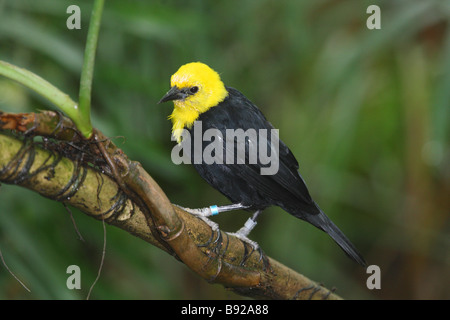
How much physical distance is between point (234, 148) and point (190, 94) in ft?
0.98

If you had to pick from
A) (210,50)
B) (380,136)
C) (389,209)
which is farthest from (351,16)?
(389,209)

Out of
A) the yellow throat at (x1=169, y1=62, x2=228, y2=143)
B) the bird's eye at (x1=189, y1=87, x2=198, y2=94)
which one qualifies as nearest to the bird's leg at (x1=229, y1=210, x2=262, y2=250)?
the yellow throat at (x1=169, y1=62, x2=228, y2=143)

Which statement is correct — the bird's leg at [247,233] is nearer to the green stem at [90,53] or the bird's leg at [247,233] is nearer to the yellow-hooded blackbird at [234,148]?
the yellow-hooded blackbird at [234,148]

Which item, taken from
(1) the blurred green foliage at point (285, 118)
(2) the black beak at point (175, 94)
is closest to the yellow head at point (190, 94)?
(2) the black beak at point (175, 94)

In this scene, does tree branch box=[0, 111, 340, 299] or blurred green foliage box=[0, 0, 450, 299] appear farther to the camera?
blurred green foliage box=[0, 0, 450, 299]

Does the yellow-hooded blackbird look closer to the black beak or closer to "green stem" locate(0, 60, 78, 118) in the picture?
the black beak

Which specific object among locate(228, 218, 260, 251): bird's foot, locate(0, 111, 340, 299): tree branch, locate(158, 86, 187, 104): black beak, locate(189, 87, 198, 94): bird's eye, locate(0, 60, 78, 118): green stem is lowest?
locate(228, 218, 260, 251): bird's foot

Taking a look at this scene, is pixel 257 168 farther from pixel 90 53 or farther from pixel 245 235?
pixel 90 53

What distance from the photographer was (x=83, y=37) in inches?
116

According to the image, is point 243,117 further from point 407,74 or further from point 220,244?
point 407,74

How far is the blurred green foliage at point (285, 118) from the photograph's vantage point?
2.54 meters

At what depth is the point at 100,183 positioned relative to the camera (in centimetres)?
137

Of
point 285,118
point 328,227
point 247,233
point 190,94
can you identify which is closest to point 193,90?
point 190,94

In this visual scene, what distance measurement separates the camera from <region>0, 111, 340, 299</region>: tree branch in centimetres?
123
